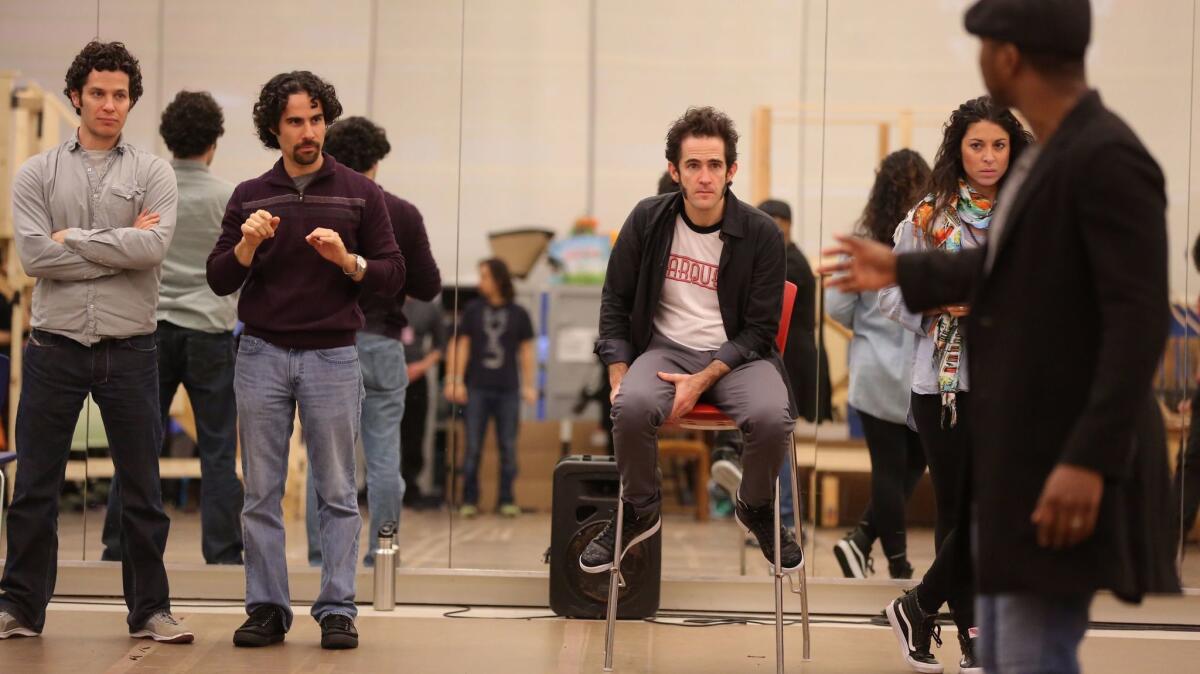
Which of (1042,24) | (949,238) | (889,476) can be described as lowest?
(889,476)

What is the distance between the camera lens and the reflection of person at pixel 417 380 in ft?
17.5

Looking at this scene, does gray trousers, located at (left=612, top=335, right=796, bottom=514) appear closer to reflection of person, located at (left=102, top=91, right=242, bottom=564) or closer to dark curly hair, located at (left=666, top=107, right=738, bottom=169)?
dark curly hair, located at (left=666, top=107, right=738, bottom=169)

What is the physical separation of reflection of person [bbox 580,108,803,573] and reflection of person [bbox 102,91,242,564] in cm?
162

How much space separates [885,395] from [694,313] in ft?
3.80

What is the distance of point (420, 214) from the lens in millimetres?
5008

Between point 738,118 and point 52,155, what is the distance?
3438 mm

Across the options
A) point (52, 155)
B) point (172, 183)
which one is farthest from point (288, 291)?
point (52, 155)

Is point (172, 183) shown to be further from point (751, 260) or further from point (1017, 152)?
point (1017, 152)

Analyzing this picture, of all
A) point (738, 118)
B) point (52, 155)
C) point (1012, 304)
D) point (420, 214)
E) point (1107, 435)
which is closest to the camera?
point (1107, 435)

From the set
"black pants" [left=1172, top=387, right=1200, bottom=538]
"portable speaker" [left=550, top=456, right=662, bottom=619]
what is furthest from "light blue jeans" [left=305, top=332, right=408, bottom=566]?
"black pants" [left=1172, top=387, right=1200, bottom=538]

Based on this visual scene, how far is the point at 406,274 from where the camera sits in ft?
15.5

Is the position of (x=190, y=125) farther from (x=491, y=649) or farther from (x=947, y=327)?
(x=947, y=327)

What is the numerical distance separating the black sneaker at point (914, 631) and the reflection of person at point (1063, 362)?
179cm

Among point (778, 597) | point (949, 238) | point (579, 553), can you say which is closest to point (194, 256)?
point (579, 553)
